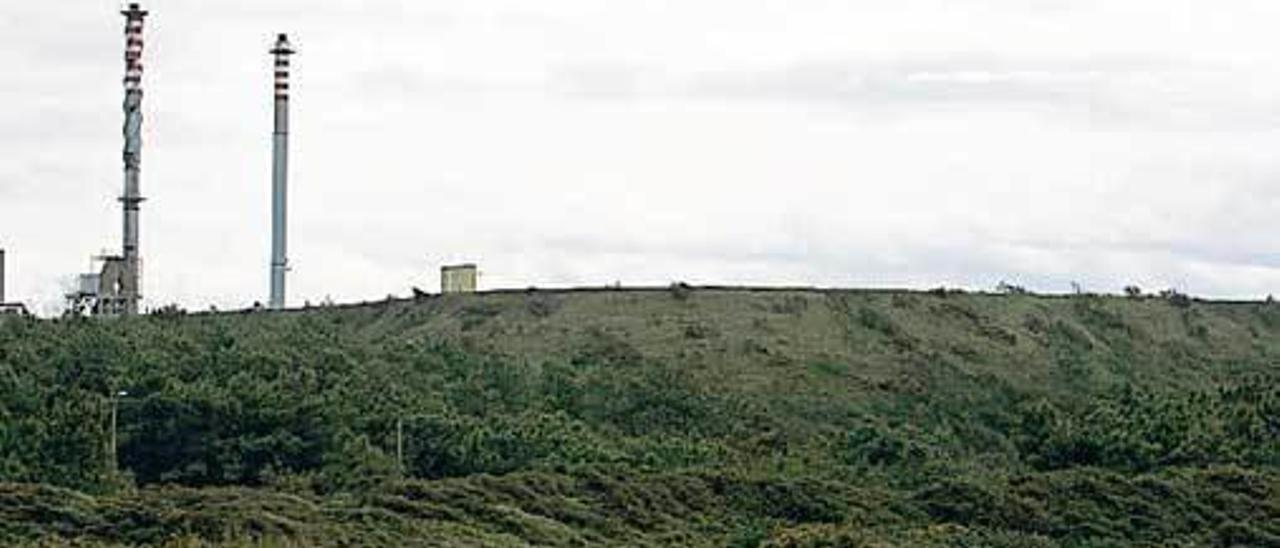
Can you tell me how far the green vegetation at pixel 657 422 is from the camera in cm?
7419

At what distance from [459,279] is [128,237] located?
56.1 feet

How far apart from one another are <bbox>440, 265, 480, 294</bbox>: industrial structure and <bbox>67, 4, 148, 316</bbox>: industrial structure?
1345 centimetres

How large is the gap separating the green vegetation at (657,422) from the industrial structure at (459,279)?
227 centimetres

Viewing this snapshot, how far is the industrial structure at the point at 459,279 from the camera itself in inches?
A: 4609

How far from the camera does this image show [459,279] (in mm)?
117625

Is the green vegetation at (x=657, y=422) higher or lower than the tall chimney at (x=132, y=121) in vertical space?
lower

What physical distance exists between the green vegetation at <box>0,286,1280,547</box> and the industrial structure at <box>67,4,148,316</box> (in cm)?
179

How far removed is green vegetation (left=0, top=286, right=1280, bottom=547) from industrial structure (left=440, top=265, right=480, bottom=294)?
2.27 meters

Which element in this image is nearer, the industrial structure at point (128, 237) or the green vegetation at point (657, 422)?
the green vegetation at point (657, 422)

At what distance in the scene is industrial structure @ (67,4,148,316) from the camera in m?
103

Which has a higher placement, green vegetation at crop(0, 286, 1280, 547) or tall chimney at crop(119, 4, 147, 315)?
tall chimney at crop(119, 4, 147, 315)

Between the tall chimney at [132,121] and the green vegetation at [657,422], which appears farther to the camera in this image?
the tall chimney at [132,121]

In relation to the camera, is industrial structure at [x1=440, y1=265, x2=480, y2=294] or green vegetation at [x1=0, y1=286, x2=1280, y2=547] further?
industrial structure at [x1=440, y1=265, x2=480, y2=294]

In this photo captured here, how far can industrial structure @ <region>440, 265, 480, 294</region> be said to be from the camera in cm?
11706
